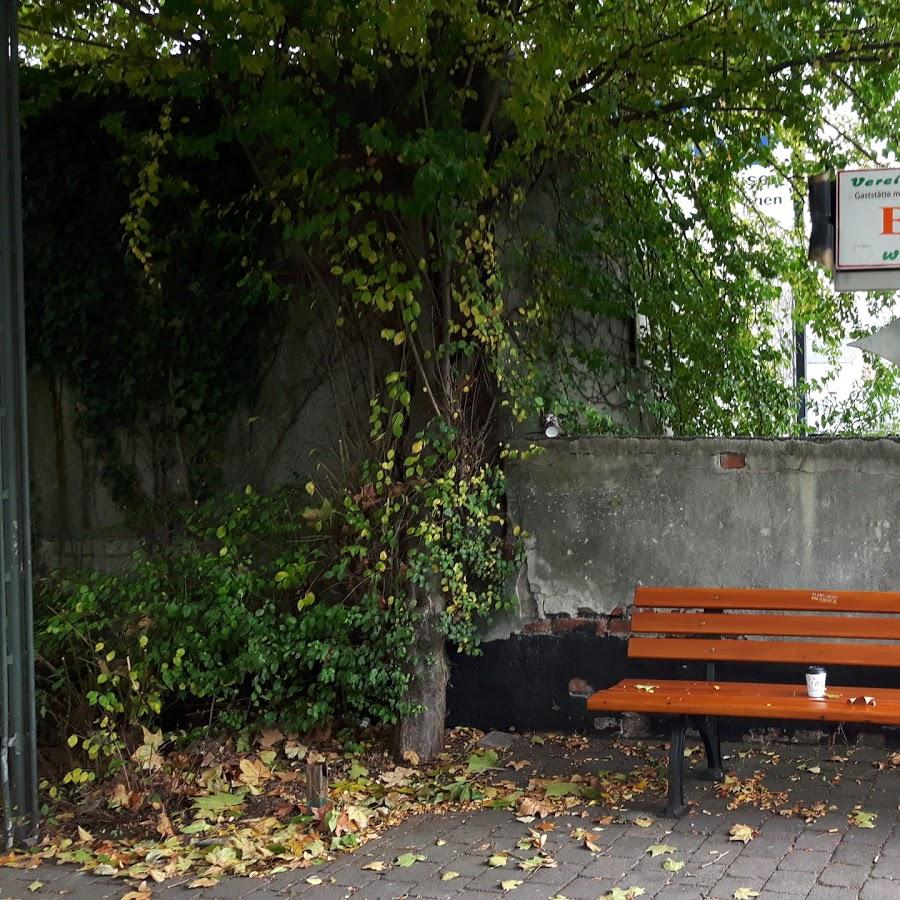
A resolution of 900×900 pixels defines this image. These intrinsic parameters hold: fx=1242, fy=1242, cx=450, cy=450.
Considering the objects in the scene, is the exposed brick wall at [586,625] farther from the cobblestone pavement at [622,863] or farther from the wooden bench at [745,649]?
the cobblestone pavement at [622,863]

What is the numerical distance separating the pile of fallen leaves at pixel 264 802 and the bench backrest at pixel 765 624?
65cm

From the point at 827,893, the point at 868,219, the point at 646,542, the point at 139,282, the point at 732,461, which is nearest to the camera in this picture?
the point at 827,893

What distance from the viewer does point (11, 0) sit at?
5.10m

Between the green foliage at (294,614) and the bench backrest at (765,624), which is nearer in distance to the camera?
the bench backrest at (765,624)

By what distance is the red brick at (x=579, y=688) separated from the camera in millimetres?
6508

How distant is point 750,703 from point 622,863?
0.87 meters

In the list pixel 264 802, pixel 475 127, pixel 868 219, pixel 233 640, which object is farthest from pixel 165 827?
pixel 868 219

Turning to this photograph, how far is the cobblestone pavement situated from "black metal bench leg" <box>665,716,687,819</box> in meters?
0.06

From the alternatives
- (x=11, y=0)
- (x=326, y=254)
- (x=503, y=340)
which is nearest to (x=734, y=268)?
(x=503, y=340)

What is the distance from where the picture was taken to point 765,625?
5613 mm

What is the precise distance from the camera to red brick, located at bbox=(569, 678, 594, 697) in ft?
21.4

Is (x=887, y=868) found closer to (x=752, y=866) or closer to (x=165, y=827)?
(x=752, y=866)

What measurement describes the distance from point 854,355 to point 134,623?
20.3 feet

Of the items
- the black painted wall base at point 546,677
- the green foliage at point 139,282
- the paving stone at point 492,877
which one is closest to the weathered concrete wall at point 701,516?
the black painted wall base at point 546,677
